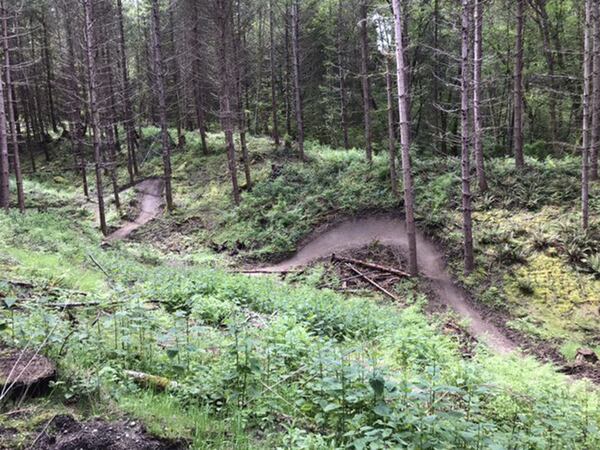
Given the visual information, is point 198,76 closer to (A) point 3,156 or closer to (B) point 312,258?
(A) point 3,156

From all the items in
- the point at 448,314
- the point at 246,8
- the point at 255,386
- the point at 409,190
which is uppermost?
the point at 246,8

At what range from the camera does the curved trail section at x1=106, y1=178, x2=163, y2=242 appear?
72.8 ft

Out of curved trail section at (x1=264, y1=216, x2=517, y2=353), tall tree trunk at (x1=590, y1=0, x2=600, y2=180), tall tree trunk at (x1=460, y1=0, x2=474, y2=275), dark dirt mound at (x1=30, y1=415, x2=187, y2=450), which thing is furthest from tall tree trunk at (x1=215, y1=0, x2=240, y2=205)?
dark dirt mound at (x1=30, y1=415, x2=187, y2=450)

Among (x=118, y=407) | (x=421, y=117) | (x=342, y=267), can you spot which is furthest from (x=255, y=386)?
(x=421, y=117)

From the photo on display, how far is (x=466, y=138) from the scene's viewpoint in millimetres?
12562

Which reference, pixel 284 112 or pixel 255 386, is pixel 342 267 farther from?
pixel 284 112

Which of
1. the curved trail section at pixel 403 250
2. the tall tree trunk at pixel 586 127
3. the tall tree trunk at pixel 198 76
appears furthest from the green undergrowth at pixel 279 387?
the tall tree trunk at pixel 198 76

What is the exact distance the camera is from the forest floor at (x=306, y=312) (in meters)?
3.40

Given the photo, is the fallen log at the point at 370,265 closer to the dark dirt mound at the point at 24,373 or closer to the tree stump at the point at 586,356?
the tree stump at the point at 586,356

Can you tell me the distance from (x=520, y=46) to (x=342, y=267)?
10.4 metres

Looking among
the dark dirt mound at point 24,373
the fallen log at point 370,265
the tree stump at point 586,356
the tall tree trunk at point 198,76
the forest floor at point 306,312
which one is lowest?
the tree stump at point 586,356

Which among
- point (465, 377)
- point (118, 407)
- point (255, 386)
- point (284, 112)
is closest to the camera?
point (118, 407)

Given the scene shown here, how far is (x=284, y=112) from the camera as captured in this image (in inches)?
1471

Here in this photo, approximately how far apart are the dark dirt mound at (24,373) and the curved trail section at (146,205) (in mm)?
18308
